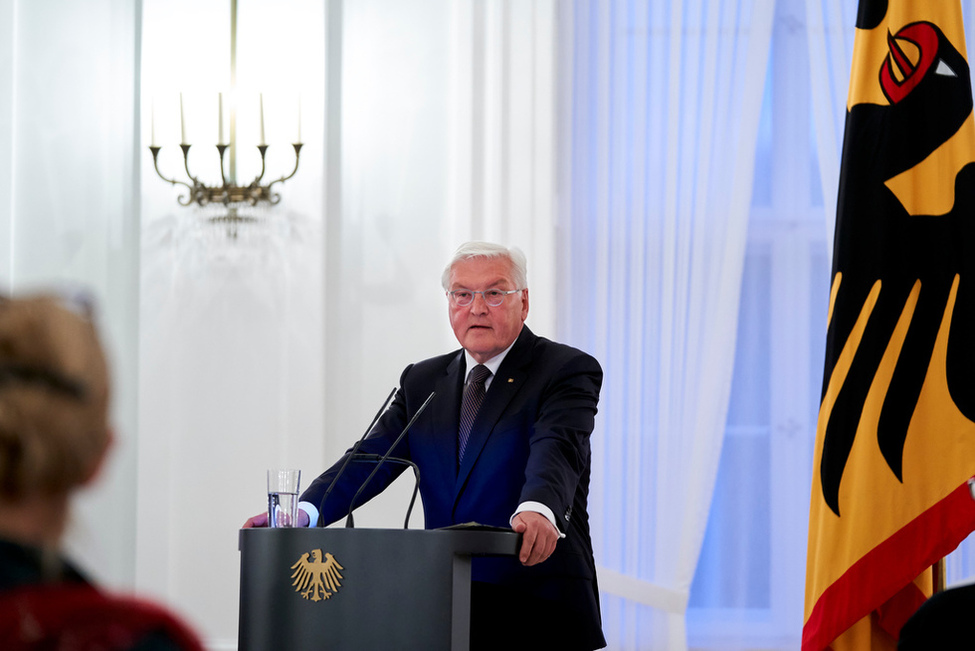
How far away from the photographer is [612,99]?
4.54 meters

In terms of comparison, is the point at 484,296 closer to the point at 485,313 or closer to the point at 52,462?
the point at 485,313

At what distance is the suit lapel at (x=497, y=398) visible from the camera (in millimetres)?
2926

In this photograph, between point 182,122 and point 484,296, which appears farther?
point 182,122

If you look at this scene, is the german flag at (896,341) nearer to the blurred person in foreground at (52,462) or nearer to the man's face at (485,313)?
the man's face at (485,313)

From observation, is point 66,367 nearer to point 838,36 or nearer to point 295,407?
point 295,407

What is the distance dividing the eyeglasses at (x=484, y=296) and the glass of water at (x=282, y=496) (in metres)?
0.83

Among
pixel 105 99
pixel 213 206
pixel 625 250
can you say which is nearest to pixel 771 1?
pixel 625 250

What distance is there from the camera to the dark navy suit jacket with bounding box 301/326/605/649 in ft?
9.18

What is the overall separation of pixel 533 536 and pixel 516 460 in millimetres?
535

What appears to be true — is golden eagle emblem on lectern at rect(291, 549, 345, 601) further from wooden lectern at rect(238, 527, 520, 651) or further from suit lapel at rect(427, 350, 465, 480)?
suit lapel at rect(427, 350, 465, 480)

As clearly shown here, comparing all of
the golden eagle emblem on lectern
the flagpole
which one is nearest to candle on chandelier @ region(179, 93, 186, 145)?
the golden eagle emblem on lectern

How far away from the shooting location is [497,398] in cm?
A: 300

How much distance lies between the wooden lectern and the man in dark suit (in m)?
0.25

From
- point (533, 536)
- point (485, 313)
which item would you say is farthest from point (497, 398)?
point (533, 536)
